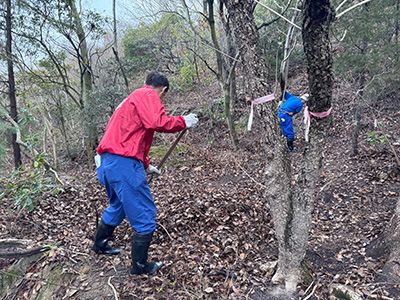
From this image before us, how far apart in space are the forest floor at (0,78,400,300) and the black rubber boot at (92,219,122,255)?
9 cm

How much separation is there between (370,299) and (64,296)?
294cm

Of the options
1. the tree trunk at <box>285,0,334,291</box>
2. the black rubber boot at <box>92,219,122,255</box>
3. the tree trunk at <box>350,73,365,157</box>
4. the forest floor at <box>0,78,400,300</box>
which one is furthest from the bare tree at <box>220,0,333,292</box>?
the tree trunk at <box>350,73,365,157</box>

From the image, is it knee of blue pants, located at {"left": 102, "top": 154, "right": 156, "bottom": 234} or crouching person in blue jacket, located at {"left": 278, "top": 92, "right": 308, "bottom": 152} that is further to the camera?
crouching person in blue jacket, located at {"left": 278, "top": 92, "right": 308, "bottom": 152}

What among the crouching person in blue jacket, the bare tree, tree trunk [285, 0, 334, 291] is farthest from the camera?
the crouching person in blue jacket

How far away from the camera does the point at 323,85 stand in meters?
2.17

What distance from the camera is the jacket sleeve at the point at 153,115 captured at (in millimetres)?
2642

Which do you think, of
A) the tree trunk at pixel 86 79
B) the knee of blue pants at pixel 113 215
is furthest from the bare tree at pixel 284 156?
the tree trunk at pixel 86 79

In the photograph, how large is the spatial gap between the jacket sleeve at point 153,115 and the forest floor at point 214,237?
1546 millimetres

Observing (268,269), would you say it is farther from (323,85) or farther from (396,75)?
(396,75)

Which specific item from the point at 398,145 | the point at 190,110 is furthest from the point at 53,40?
the point at 398,145

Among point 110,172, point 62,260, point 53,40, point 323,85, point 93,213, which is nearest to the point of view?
point 323,85

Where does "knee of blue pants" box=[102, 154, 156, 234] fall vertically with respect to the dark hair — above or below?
below

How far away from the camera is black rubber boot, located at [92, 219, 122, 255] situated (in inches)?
122

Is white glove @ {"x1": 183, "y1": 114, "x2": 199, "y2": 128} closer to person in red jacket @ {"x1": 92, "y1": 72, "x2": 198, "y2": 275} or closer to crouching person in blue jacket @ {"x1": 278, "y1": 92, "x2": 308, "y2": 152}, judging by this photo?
person in red jacket @ {"x1": 92, "y1": 72, "x2": 198, "y2": 275}
